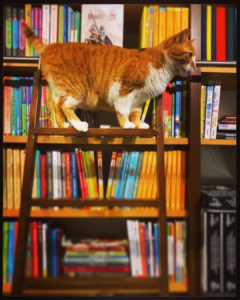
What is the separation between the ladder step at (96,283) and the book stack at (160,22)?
2.69ft

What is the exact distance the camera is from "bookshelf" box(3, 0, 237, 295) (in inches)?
32.8

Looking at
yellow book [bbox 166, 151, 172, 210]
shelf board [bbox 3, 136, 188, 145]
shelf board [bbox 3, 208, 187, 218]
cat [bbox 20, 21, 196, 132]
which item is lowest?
shelf board [bbox 3, 208, 187, 218]

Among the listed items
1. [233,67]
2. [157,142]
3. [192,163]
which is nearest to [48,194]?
[157,142]

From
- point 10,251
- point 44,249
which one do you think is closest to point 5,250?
point 10,251

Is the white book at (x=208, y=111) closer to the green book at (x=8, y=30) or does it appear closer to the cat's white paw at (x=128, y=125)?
the cat's white paw at (x=128, y=125)

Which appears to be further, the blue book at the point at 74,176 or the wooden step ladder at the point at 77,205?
the blue book at the point at 74,176

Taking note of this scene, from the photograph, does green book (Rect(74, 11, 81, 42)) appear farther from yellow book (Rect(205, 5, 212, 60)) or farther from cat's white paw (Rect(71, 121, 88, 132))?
A: yellow book (Rect(205, 5, 212, 60))

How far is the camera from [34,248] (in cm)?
89

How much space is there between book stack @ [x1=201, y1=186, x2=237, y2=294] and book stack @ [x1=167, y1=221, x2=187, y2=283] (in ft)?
0.21

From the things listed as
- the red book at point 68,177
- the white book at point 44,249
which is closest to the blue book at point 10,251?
the white book at point 44,249

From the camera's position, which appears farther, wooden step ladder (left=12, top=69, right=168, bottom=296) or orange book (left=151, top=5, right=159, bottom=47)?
orange book (left=151, top=5, right=159, bottom=47)

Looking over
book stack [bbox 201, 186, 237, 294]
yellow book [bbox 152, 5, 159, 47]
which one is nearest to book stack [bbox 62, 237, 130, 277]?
book stack [bbox 201, 186, 237, 294]

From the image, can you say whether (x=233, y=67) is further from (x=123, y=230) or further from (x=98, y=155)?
(x=123, y=230)

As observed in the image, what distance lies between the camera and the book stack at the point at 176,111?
98 centimetres
